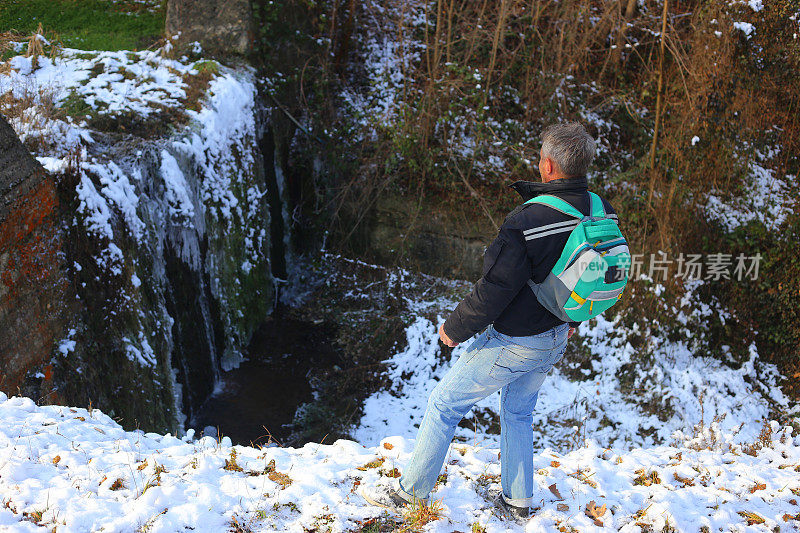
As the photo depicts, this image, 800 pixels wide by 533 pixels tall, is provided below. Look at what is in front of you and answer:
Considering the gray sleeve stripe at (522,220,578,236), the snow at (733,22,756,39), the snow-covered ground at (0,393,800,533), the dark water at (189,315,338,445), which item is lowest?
the dark water at (189,315,338,445)

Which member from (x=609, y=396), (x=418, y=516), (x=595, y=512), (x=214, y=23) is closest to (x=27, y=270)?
(x=418, y=516)

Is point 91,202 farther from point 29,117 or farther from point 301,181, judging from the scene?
point 301,181

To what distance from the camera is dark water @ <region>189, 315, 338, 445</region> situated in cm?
693

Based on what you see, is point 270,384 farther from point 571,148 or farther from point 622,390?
point 571,148

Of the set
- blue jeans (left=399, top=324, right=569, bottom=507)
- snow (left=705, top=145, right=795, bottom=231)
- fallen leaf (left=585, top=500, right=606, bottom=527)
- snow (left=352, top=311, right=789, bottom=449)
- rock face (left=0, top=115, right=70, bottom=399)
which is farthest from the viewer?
snow (left=705, top=145, right=795, bottom=231)

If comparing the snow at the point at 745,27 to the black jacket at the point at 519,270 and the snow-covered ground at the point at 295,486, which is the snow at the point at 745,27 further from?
the black jacket at the point at 519,270

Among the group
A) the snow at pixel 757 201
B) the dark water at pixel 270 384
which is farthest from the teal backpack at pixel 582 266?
the snow at pixel 757 201

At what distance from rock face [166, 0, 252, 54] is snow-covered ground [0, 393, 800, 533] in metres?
6.67

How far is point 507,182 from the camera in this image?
9.37 meters

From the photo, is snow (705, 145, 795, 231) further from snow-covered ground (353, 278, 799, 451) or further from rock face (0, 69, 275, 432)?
rock face (0, 69, 275, 432)

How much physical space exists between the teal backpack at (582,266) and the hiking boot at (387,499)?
1.24 metres

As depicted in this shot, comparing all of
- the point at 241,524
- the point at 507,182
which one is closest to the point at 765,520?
the point at 241,524

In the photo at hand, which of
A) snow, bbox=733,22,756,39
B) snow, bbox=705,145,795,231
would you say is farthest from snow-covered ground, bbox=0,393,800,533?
snow, bbox=733,22,756,39

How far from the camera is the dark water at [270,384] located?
6.93m
